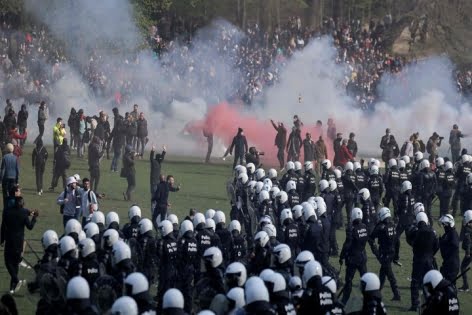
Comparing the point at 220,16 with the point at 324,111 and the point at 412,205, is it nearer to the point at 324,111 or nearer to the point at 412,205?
the point at 324,111

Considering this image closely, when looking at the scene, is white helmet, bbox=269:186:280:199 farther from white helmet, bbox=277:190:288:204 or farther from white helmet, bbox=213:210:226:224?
white helmet, bbox=213:210:226:224

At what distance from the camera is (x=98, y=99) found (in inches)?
1911

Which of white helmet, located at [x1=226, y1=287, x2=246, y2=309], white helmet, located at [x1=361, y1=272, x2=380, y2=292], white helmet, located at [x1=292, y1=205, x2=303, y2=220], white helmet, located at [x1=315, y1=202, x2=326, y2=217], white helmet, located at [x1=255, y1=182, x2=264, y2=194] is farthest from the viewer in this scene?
white helmet, located at [x1=255, y1=182, x2=264, y2=194]

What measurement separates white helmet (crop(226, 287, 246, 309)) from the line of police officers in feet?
0.06

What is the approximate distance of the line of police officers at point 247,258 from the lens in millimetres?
14625

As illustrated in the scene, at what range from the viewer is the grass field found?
2206 centimetres

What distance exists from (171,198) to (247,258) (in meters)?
12.7

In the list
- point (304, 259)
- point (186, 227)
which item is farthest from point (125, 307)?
point (186, 227)

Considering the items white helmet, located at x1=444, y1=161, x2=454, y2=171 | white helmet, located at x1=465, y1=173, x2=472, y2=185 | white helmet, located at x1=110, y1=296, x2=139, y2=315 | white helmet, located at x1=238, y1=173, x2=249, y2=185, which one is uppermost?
white helmet, located at x1=444, y1=161, x2=454, y2=171

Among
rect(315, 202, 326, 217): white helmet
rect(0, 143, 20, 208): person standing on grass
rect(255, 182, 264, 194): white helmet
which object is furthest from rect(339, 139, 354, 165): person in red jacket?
rect(315, 202, 326, 217): white helmet

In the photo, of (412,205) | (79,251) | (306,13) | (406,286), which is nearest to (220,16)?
(306,13)

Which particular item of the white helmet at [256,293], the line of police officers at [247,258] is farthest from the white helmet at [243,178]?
the white helmet at [256,293]

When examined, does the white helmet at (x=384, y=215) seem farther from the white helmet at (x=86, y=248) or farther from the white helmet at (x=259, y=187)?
the white helmet at (x=86, y=248)

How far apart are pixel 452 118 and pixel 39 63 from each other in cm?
1773
